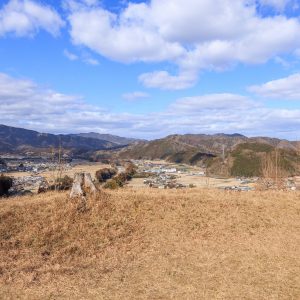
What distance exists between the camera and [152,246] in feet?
39.7

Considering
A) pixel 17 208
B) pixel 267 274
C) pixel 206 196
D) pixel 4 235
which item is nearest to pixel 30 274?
pixel 4 235

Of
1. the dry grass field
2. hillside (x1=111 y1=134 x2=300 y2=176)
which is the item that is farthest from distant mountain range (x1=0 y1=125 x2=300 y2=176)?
the dry grass field

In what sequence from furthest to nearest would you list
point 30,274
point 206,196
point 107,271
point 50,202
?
point 206,196 < point 50,202 < point 107,271 < point 30,274

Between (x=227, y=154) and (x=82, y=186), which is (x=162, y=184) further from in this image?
(x=227, y=154)

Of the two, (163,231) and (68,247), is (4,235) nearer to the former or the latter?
(68,247)

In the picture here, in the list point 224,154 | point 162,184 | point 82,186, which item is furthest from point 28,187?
point 224,154

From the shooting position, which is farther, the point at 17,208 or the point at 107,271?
the point at 17,208

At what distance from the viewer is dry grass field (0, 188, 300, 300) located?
874cm

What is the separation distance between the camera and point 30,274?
9.30 m

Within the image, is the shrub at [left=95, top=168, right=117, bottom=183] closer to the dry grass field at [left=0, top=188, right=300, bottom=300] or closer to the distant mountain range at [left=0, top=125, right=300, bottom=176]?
the distant mountain range at [left=0, top=125, right=300, bottom=176]

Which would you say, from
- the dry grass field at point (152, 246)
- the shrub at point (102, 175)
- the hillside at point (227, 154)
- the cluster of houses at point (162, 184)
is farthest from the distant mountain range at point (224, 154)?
the dry grass field at point (152, 246)

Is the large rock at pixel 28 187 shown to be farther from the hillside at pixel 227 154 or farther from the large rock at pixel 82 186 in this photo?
the hillside at pixel 227 154

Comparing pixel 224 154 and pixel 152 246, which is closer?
pixel 152 246

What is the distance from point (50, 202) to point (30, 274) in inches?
214
